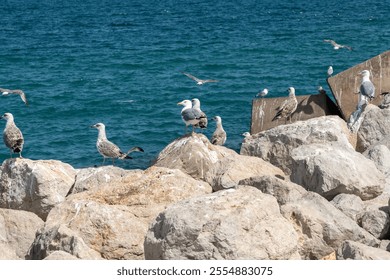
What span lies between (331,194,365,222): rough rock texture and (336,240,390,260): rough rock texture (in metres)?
1.77

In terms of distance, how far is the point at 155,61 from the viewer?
41031 millimetres

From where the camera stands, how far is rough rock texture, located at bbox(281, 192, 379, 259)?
12078mm

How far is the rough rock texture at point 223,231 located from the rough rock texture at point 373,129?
760cm

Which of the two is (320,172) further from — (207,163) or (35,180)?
(35,180)

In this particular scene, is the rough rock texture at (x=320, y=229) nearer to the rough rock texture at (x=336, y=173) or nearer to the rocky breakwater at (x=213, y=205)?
the rocky breakwater at (x=213, y=205)

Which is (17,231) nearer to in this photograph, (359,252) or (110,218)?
(110,218)

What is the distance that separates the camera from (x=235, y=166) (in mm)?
15117

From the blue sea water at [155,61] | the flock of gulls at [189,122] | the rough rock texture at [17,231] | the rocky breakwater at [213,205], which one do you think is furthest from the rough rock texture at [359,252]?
the blue sea water at [155,61]

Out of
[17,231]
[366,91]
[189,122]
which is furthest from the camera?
[366,91]

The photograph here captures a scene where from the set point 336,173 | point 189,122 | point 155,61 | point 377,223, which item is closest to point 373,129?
point 189,122

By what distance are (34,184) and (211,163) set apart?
3.13 m

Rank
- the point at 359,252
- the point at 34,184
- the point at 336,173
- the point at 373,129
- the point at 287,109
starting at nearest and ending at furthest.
Result: the point at 359,252
the point at 336,173
the point at 34,184
the point at 373,129
the point at 287,109

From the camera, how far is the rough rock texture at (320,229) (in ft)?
39.6

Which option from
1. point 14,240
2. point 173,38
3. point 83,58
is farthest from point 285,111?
point 173,38
